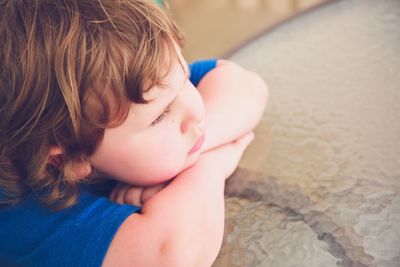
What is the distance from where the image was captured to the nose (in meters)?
0.57

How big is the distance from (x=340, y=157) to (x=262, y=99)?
5.7 inches

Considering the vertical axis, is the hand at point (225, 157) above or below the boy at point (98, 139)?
below

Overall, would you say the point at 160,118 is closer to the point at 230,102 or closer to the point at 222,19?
the point at 230,102

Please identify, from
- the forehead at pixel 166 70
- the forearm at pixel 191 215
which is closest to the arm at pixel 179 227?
the forearm at pixel 191 215

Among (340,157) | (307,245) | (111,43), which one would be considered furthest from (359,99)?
(111,43)

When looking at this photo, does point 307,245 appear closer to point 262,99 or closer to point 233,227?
point 233,227

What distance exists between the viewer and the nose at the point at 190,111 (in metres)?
0.57

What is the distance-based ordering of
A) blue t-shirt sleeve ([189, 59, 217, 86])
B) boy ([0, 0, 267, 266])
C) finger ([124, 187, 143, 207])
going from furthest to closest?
blue t-shirt sleeve ([189, 59, 217, 86]) < finger ([124, 187, 143, 207]) < boy ([0, 0, 267, 266])

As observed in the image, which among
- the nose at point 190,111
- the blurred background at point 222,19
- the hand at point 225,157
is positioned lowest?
the blurred background at point 222,19

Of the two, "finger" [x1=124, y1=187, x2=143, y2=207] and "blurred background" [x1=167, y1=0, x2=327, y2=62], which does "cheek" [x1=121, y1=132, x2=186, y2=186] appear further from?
"blurred background" [x1=167, y1=0, x2=327, y2=62]

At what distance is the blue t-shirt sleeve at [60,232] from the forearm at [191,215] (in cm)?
3

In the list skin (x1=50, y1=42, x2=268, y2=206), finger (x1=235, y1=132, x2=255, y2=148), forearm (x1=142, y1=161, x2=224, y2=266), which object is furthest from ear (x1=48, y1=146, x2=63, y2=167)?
finger (x1=235, y1=132, x2=255, y2=148)

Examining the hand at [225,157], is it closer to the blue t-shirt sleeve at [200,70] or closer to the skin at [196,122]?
the skin at [196,122]

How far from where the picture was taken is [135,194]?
1.99 ft
